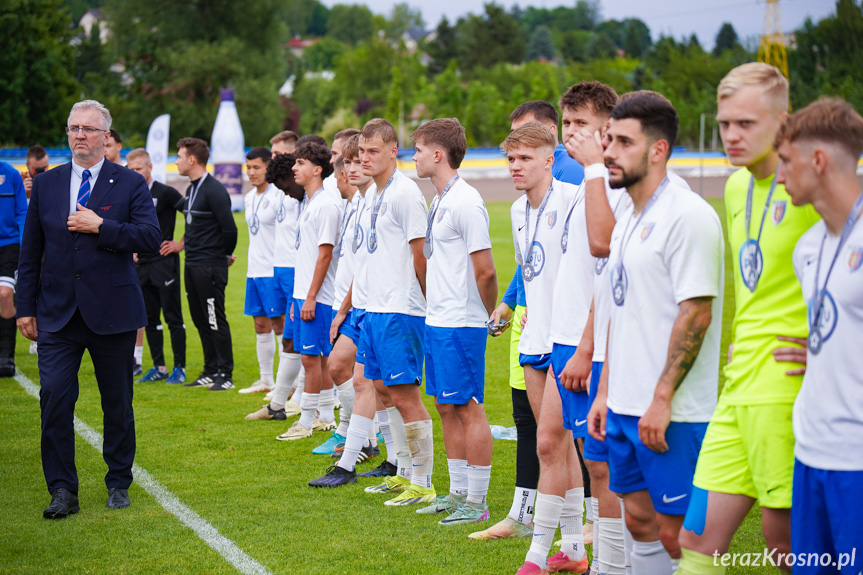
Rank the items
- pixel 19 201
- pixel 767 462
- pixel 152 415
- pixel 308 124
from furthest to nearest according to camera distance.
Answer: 1. pixel 308 124
2. pixel 19 201
3. pixel 152 415
4. pixel 767 462

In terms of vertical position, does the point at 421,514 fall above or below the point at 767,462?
below

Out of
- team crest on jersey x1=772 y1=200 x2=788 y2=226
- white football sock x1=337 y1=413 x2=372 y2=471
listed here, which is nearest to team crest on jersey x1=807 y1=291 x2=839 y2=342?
team crest on jersey x1=772 y1=200 x2=788 y2=226

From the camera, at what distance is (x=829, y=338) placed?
2730 millimetres

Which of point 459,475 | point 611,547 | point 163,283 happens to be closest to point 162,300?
point 163,283

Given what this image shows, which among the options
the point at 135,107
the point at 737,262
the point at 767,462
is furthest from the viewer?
the point at 135,107

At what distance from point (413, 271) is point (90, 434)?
381 cm

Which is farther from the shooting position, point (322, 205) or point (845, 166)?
point (322, 205)

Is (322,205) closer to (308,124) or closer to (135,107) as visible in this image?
(135,107)

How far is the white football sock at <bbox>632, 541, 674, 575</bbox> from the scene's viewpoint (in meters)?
3.34

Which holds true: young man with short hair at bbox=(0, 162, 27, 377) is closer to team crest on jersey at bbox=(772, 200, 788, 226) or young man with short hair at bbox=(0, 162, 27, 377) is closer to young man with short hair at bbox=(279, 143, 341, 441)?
young man with short hair at bbox=(279, 143, 341, 441)

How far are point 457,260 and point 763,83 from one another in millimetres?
2577

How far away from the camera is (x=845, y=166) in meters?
2.77

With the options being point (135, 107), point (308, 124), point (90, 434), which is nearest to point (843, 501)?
point (90, 434)

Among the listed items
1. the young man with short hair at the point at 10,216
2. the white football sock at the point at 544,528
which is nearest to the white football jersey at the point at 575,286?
the white football sock at the point at 544,528
